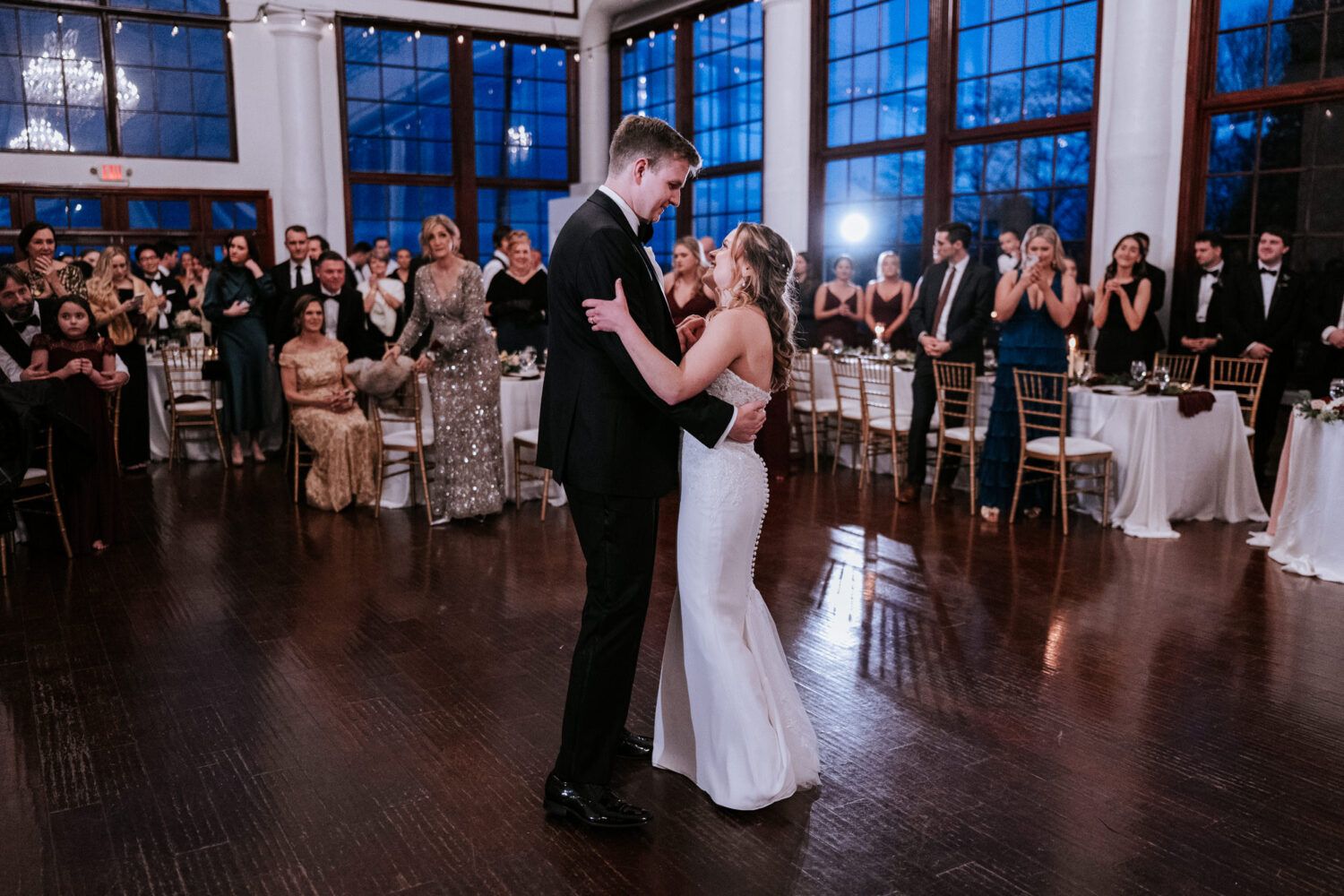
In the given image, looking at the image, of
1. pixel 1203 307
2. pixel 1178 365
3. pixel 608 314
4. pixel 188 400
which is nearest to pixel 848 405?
pixel 1178 365

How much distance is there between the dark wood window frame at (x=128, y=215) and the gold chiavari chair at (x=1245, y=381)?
9764 mm

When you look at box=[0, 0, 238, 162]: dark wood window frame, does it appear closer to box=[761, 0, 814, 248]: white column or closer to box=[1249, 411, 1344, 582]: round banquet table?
box=[761, 0, 814, 248]: white column

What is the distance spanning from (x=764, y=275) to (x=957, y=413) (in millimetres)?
4631

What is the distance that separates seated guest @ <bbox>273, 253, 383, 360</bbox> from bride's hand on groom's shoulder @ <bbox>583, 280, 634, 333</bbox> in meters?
5.56

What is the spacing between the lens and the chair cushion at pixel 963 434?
6.79m

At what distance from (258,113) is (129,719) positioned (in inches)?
396

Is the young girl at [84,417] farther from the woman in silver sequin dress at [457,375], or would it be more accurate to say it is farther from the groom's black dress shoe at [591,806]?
the groom's black dress shoe at [591,806]

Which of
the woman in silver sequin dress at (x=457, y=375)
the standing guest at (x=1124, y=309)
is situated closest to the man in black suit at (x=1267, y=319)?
the standing guest at (x=1124, y=309)

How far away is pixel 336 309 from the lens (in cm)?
770

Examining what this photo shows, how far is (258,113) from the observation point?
1196cm

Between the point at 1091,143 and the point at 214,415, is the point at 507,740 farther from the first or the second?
the point at 1091,143

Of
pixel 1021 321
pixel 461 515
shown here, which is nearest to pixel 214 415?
pixel 461 515

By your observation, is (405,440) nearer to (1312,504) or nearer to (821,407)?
(821,407)

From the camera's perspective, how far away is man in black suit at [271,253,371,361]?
7.55 m
